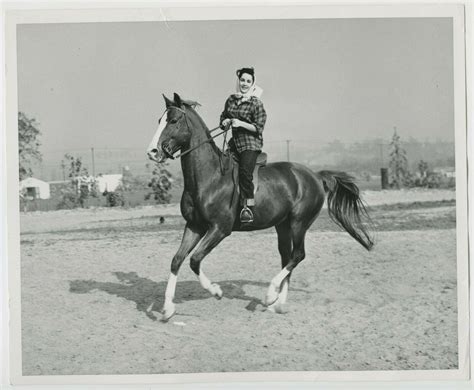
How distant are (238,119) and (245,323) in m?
1.89

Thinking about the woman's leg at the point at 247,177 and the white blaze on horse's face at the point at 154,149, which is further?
the woman's leg at the point at 247,177

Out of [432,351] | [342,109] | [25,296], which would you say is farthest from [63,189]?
[432,351]

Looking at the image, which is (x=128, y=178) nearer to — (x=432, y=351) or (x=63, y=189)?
(x=63, y=189)

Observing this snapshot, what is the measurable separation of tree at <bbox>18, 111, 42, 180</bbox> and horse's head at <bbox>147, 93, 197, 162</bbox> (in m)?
1.61

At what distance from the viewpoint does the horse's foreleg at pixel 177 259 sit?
5418 mm

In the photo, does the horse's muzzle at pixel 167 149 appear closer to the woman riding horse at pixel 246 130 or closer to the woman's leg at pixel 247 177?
the woman riding horse at pixel 246 130

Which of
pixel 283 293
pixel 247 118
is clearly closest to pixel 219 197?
pixel 247 118

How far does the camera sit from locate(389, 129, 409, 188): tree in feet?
20.7

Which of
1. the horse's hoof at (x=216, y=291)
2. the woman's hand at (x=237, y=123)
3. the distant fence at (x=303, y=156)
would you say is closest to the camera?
the woman's hand at (x=237, y=123)

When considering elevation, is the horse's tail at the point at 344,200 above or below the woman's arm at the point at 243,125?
below

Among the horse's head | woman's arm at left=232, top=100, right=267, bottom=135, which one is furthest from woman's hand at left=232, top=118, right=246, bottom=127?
the horse's head

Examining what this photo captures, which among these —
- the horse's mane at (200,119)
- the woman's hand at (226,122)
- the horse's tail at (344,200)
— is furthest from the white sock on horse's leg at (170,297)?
the horse's tail at (344,200)

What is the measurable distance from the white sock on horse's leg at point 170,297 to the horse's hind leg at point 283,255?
942 millimetres

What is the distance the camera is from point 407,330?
5691 millimetres
